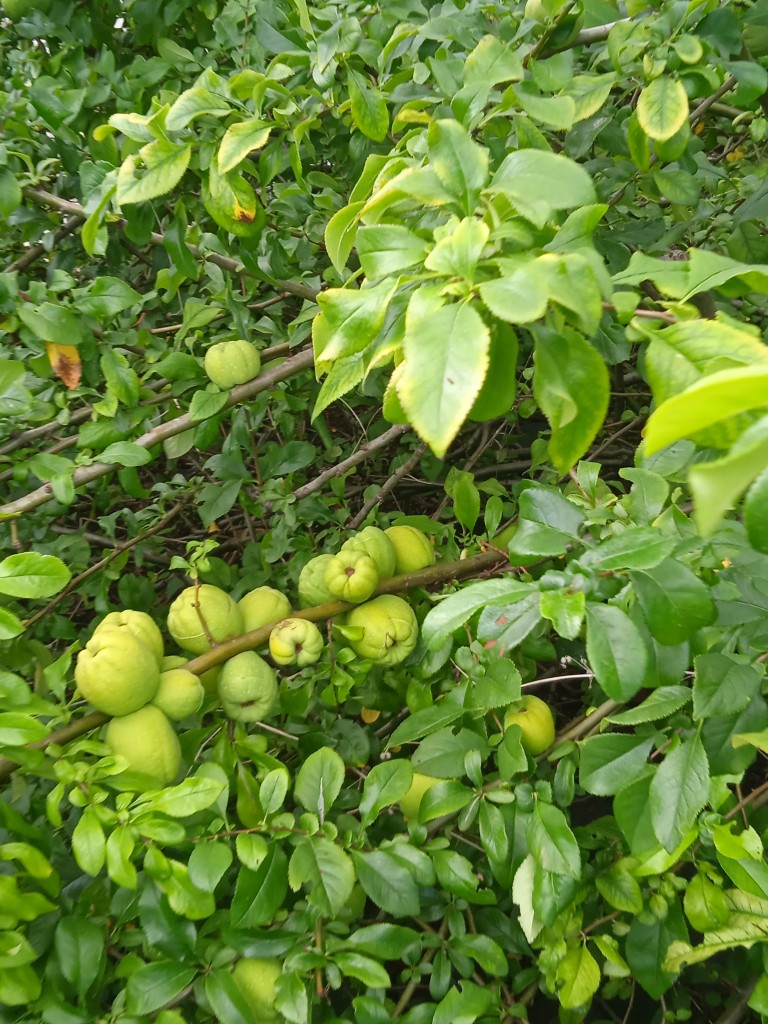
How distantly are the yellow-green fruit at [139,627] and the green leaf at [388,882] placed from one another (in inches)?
18.4

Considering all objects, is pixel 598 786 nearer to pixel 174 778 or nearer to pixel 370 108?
pixel 174 778

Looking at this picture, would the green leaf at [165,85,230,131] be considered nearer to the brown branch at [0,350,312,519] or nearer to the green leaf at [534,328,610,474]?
the brown branch at [0,350,312,519]

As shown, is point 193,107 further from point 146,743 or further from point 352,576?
point 146,743

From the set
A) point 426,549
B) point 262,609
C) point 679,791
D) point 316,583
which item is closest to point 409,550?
point 426,549

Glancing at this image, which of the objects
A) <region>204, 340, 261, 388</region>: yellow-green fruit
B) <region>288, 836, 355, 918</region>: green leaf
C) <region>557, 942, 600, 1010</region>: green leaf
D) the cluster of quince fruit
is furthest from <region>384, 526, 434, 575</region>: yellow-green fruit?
<region>557, 942, 600, 1010</region>: green leaf

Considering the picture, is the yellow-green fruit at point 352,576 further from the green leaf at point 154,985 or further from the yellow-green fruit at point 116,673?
the green leaf at point 154,985

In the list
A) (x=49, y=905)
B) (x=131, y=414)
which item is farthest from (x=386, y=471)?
(x=49, y=905)

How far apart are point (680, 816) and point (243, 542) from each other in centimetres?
168

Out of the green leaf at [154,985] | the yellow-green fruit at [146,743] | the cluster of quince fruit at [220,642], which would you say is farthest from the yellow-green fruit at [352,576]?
the green leaf at [154,985]

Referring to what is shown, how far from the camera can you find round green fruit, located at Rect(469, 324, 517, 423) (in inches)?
25.0

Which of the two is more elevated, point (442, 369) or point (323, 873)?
point (442, 369)

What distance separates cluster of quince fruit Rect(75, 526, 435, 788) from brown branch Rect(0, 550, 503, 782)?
0.02 metres

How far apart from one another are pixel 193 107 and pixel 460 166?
58 centimetres

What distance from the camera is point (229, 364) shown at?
→ 4.76 feet
